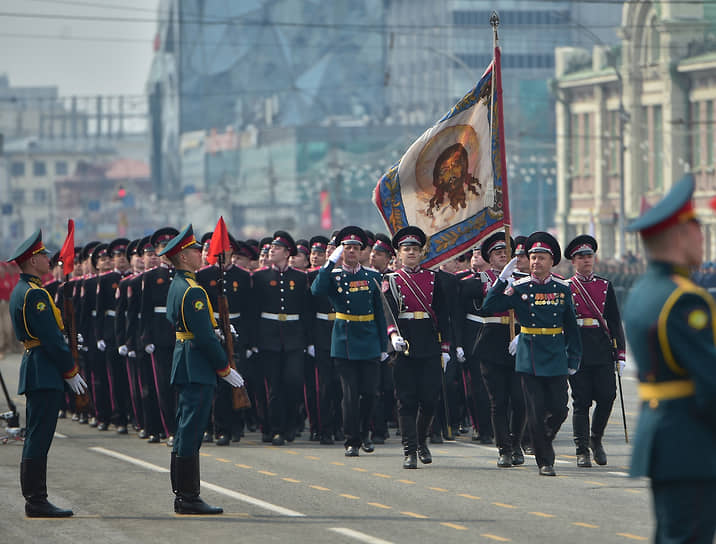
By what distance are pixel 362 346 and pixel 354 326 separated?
0.20 m

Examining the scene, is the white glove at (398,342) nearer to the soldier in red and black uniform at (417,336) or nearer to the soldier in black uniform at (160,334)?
the soldier in red and black uniform at (417,336)

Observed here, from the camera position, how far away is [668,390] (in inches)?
245

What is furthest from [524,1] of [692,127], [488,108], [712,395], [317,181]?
[712,395]

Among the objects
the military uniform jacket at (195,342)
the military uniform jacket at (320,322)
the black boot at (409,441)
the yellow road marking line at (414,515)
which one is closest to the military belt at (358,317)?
the black boot at (409,441)

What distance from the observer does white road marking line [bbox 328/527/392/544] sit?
9.21 meters

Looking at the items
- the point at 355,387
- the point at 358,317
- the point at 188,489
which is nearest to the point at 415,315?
the point at 358,317

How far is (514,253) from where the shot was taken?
45.6ft

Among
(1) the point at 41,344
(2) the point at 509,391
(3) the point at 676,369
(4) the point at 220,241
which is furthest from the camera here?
(2) the point at 509,391

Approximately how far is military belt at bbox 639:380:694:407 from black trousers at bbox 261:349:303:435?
29.5 ft

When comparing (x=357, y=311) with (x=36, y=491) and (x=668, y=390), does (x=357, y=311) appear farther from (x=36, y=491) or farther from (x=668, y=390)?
(x=668, y=390)

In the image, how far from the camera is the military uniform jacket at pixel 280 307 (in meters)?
15.2

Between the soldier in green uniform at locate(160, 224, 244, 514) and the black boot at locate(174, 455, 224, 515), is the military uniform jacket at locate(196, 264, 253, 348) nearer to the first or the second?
the soldier in green uniform at locate(160, 224, 244, 514)

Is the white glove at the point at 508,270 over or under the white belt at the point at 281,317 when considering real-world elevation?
over

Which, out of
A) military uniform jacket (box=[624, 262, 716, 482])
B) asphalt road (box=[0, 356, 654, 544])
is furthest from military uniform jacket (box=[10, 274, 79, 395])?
military uniform jacket (box=[624, 262, 716, 482])
